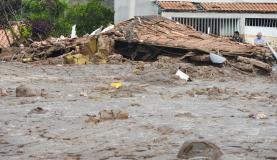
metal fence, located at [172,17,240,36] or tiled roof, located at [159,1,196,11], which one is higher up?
tiled roof, located at [159,1,196,11]

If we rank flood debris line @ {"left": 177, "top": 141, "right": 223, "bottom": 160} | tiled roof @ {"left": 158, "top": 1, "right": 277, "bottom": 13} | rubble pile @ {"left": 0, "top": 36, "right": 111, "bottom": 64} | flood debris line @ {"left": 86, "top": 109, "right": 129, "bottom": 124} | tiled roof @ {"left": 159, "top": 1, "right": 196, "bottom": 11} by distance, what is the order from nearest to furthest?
1. flood debris line @ {"left": 177, "top": 141, "right": 223, "bottom": 160}
2. flood debris line @ {"left": 86, "top": 109, "right": 129, "bottom": 124}
3. rubble pile @ {"left": 0, "top": 36, "right": 111, "bottom": 64}
4. tiled roof @ {"left": 159, "top": 1, "right": 196, "bottom": 11}
5. tiled roof @ {"left": 158, "top": 1, "right": 277, "bottom": 13}

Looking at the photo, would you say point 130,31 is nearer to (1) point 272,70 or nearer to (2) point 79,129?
(1) point 272,70

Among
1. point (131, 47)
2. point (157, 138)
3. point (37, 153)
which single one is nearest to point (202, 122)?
point (157, 138)

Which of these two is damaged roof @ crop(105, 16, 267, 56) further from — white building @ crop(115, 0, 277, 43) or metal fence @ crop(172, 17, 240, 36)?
metal fence @ crop(172, 17, 240, 36)

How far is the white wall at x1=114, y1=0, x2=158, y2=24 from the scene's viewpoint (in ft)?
90.0

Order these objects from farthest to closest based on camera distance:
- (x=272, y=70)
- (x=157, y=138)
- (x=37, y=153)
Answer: (x=272, y=70) < (x=157, y=138) < (x=37, y=153)

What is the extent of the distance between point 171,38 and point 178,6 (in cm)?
848

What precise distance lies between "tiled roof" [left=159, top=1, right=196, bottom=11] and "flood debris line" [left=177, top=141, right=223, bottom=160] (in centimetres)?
2137

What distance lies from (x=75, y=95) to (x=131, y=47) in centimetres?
874

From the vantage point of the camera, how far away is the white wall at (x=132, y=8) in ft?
90.0

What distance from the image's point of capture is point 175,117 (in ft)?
25.2

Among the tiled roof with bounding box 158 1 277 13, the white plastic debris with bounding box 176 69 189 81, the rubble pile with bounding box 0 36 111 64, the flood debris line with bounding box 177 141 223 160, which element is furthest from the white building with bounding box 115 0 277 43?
the flood debris line with bounding box 177 141 223 160

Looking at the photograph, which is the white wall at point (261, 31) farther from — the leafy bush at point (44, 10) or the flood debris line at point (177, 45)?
the leafy bush at point (44, 10)

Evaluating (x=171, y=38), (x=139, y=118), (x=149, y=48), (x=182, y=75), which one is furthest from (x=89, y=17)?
(x=139, y=118)
